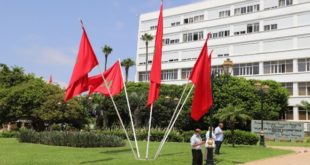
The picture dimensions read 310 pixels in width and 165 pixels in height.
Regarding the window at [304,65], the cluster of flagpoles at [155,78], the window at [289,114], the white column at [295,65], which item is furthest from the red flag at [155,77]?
the window at [289,114]

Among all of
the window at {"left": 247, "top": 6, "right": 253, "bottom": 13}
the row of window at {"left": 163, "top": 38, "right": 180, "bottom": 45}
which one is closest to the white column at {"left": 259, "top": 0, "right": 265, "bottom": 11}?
the window at {"left": 247, "top": 6, "right": 253, "bottom": 13}

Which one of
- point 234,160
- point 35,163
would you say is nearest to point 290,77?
point 234,160

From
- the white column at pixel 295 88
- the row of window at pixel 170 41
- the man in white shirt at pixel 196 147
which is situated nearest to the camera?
the man in white shirt at pixel 196 147

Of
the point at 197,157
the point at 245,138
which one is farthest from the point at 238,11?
the point at 197,157

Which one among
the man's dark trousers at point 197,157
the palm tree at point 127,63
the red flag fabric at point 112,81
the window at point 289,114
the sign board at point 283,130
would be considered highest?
the palm tree at point 127,63

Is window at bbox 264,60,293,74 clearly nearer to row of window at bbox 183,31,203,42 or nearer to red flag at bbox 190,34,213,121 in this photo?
row of window at bbox 183,31,203,42

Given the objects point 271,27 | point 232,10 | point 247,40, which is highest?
point 232,10

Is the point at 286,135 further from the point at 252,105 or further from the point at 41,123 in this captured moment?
the point at 41,123

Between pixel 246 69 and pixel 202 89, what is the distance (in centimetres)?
4388

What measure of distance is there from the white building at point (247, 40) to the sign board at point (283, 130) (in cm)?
1622

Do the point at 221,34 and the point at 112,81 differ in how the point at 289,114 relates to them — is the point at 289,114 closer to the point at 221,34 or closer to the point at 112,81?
the point at 221,34

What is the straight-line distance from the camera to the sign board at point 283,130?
3972cm

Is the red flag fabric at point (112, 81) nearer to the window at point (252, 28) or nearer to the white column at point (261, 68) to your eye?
the white column at point (261, 68)

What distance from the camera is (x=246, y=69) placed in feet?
202
